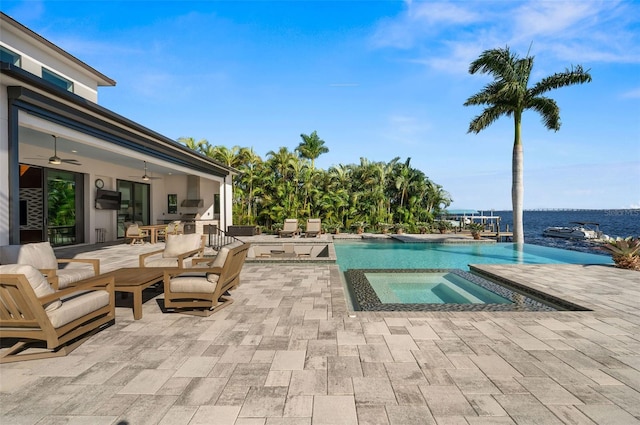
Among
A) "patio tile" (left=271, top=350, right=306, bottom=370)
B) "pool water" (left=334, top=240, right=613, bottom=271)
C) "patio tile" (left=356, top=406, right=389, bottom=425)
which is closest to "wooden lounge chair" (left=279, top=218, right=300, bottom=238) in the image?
"pool water" (left=334, top=240, right=613, bottom=271)

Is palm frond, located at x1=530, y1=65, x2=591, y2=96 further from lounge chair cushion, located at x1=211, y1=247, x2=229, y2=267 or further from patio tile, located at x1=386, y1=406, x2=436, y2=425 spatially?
patio tile, located at x1=386, y1=406, x2=436, y2=425

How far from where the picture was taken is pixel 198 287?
4.30m

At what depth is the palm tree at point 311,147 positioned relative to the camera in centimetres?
2405

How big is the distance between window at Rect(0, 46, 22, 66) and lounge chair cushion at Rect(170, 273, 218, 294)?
31.8ft

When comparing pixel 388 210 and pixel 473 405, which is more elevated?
pixel 388 210

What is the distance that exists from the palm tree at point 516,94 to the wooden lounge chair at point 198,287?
1435cm

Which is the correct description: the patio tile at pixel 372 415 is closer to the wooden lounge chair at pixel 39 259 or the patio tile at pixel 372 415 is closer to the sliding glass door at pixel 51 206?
the wooden lounge chair at pixel 39 259

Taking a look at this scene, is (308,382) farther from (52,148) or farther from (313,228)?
(313,228)

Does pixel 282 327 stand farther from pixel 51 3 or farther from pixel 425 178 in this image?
pixel 425 178

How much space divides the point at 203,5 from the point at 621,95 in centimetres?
1722

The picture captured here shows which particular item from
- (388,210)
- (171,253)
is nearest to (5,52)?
(171,253)

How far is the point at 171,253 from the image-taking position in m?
6.68

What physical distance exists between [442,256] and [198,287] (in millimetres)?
9576

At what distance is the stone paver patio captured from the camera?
86.9 inches
